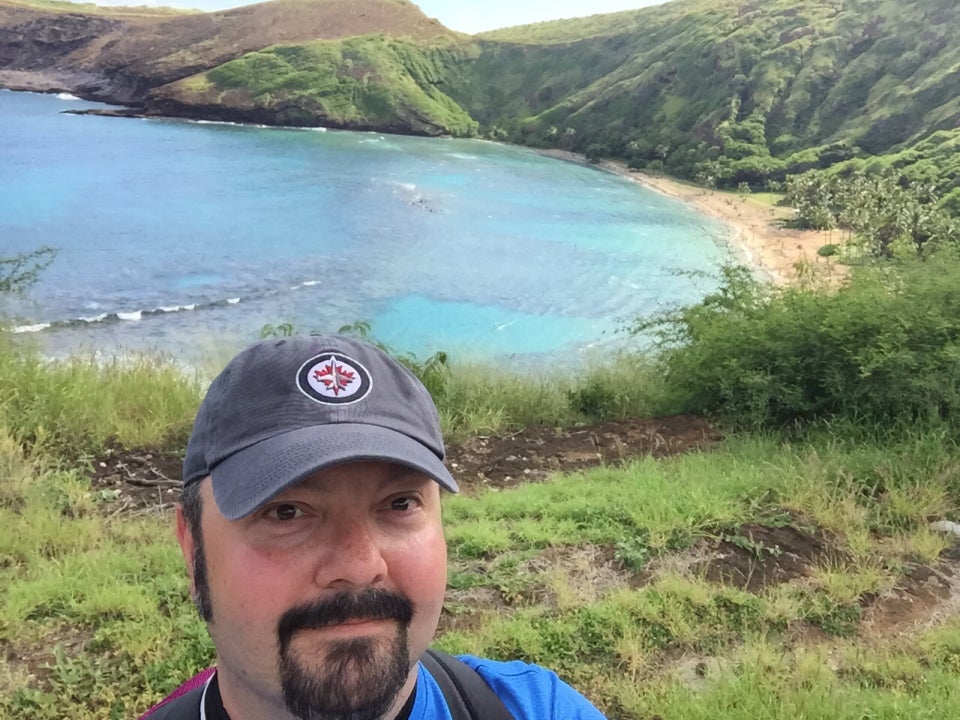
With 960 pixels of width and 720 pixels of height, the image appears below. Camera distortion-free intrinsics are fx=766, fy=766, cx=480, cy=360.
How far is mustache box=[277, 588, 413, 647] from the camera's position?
1307 mm

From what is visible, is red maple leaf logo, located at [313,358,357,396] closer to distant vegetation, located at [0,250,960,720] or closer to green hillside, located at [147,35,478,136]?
distant vegetation, located at [0,250,960,720]

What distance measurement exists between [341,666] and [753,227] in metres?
58.8

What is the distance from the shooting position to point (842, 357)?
810cm

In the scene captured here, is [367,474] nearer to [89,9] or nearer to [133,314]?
[133,314]

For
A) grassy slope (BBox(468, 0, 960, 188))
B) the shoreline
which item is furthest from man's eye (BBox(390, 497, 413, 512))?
grassy slope (BBox(468, 0, 960, 188))

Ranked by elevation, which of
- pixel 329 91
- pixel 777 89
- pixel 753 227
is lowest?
pixel 753 227

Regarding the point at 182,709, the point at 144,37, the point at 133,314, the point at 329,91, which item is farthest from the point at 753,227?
the point at 144,37

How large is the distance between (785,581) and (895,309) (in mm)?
4511

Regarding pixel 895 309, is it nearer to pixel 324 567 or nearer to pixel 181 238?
pixel 324 567

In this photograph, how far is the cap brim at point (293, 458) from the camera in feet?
4.38

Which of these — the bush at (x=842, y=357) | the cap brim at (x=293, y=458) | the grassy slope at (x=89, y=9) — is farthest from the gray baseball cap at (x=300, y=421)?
the grassy slope at (x=89, y=9)

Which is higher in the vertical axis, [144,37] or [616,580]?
[144,37]

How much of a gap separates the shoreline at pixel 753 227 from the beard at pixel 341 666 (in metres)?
35.6

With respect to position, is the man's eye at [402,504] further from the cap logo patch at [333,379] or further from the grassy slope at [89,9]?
the grassy slope at [89,9]
